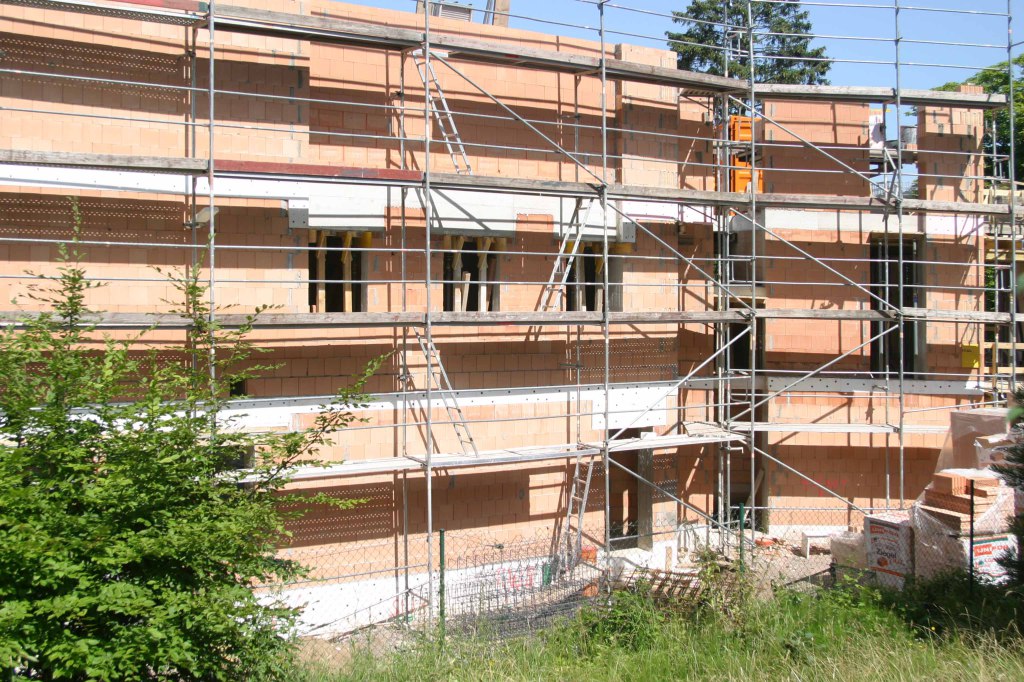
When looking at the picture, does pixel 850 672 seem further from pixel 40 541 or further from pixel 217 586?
pixel 40 541

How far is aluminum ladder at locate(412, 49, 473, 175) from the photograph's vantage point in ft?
38.3

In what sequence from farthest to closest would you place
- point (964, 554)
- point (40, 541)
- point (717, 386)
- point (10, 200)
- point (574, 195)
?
point (717, 386)
point (574, 195)
point (964, 554)
point (10, 200)
point (40, 541)

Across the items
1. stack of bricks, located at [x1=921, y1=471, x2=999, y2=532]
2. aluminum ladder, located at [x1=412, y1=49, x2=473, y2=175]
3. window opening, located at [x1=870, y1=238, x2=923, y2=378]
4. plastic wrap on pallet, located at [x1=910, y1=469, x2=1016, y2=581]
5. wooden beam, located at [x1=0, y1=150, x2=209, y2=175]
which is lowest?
plastic wrap on pallet, located at [x1=910, y1=469, x2=1016, y2=581]

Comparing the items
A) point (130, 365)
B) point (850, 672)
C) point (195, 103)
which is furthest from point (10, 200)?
point (850, 672)

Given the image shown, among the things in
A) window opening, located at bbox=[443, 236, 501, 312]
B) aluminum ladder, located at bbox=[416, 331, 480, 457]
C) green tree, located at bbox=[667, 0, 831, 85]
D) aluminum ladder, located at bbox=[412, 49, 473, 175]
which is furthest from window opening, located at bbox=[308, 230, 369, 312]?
green tree, located at bbox=[667, 0, 831, 85]

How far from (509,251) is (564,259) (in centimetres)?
99

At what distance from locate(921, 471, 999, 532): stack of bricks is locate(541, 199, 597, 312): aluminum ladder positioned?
5.24m

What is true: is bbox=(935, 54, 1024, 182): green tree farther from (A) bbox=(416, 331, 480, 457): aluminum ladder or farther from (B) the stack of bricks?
(A) bbox=(416, 331, 480, 457): aluminum ladder

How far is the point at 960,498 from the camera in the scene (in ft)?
35.7

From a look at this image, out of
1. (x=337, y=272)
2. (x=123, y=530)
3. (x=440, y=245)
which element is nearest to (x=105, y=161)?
(x=337, y=272)

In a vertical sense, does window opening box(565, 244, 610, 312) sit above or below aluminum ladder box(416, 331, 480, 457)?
above

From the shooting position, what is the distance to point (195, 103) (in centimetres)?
1095

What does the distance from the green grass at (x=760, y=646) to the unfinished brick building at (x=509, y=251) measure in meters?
2.47

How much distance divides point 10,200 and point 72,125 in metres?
1.08
